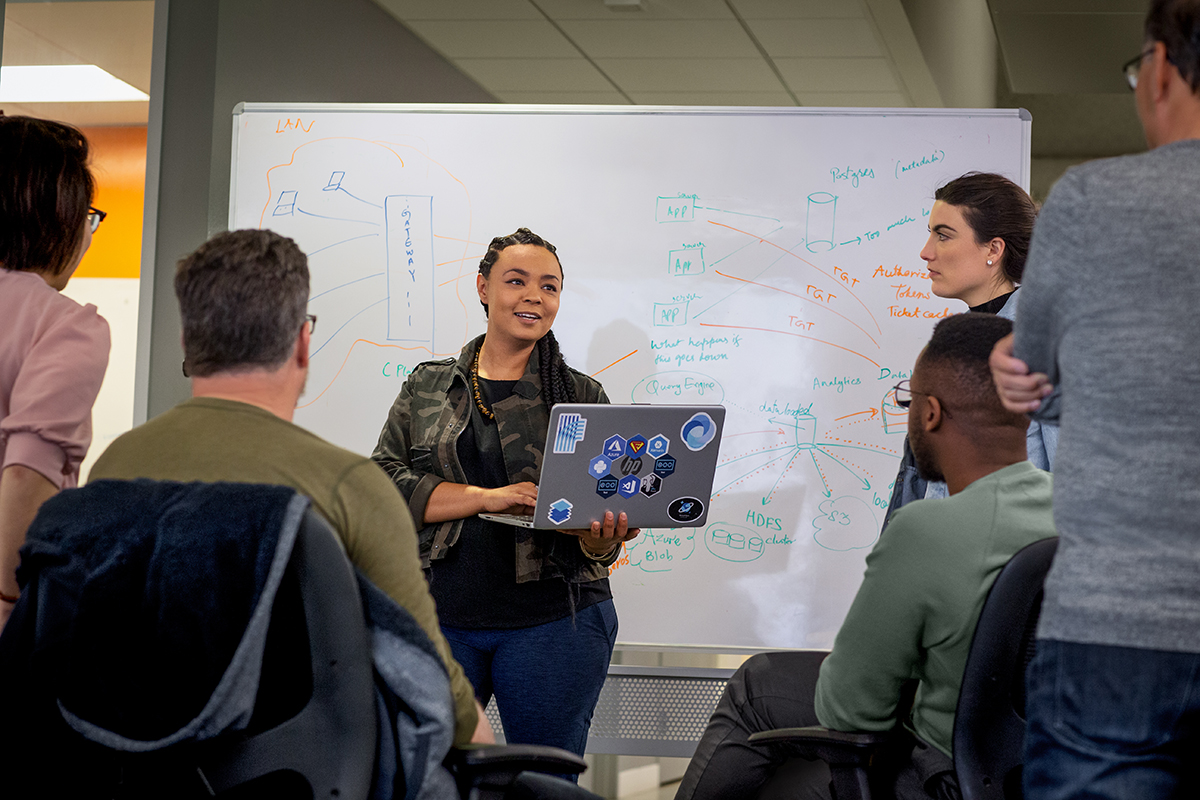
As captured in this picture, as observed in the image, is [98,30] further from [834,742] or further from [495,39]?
[834,742]

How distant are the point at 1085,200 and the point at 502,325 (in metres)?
1.41

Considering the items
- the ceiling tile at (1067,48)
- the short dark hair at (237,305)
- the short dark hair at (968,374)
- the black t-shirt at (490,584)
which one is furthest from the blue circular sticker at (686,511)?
the ceiling tile at (1067,48)

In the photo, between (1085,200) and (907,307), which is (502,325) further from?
(1085,200)

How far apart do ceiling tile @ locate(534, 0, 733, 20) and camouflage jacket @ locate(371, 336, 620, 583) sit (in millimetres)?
2178

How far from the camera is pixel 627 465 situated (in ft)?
6.32

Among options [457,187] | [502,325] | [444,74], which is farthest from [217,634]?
[444,74]

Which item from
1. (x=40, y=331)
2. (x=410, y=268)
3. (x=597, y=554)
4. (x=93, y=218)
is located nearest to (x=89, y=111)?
(x=410, y=268)

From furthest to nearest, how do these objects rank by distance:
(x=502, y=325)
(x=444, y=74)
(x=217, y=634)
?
(x=444, y=74) → (x=502, y=325) → (x=217, y=634)

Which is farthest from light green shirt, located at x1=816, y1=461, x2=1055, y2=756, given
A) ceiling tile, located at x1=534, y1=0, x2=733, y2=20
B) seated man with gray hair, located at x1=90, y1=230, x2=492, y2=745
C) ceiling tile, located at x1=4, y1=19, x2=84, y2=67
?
ceiling tile, located at x1=4, y1=19, x2=84, y2=67

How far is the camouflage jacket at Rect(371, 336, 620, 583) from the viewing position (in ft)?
6.82

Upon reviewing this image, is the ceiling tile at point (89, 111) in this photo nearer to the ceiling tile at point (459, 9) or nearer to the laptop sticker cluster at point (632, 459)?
the ceiling tile at point (459, 9)

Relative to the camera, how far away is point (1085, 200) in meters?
1.05

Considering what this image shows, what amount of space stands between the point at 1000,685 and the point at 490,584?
1077 millimetres

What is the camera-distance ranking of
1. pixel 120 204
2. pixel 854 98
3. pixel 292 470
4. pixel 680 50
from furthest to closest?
1. pixel 854 98
2. pixel 680 50
3. pixel 120 204
4. pixel 292 470
